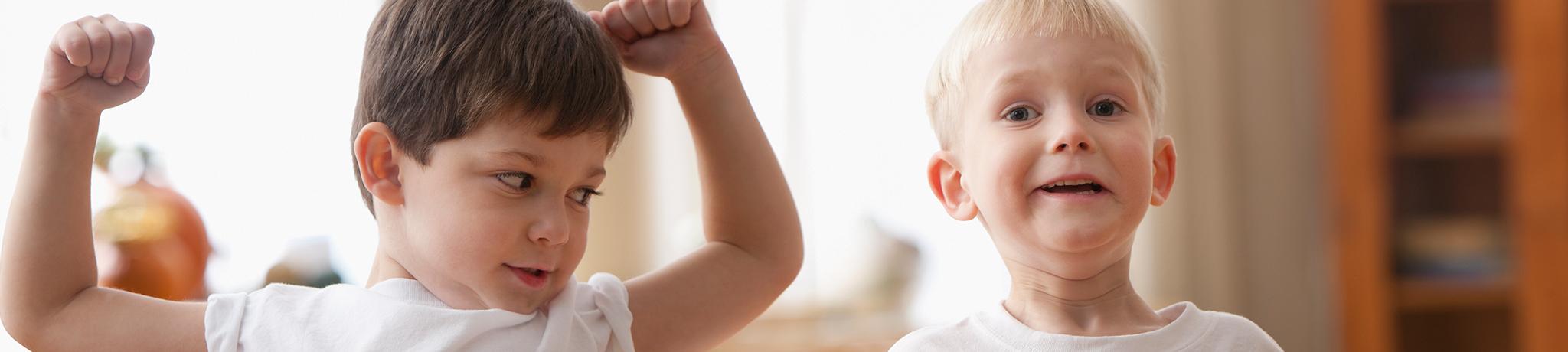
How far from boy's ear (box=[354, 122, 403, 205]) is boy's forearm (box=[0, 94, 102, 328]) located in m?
0.19

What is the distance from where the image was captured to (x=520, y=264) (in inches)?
34.5

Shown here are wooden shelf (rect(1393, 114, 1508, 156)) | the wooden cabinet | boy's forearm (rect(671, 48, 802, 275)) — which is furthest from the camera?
wooden shelf (rect(1393, 114, 1508, 156))

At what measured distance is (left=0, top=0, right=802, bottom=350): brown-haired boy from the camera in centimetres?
86

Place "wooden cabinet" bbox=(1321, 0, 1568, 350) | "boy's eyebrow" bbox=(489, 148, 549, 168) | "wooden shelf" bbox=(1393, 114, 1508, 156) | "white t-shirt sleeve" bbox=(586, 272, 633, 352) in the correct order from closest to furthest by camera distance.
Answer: "boy's eyebrow" bbox=(489, 148, 549, 168), "white t-shirt sleeve" bbox=(586, 272, 633, 352), "wooden cabinet" bbox=(1321, 0, 1568, 350), "wooden shelf" bbox=(1393, 114, 1508, 156)

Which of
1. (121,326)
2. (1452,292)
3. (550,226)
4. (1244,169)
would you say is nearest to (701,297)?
(550,226)

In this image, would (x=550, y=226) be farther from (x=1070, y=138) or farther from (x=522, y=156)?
(x=1070, y=138)

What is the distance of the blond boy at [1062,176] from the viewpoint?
92cm

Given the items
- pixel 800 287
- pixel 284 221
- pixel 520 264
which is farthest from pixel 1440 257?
pixel 520 264

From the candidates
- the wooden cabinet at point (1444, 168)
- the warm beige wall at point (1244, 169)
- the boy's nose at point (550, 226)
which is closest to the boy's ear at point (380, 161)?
the boy's nose at point (550, 226)

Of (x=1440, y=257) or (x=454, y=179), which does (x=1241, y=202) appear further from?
(x=454, y=179)

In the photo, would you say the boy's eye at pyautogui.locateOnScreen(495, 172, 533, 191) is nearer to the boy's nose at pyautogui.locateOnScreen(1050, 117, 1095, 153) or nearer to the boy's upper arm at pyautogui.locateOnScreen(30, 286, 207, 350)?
the boy's upper arm at pyautogui.locateOnScreen(30, 286, 207, 350)

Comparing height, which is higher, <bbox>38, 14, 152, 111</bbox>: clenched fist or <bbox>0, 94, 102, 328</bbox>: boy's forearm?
<bbox>38, 14, 152, 111</bbox>: clenched fist

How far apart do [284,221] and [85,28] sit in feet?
4.81

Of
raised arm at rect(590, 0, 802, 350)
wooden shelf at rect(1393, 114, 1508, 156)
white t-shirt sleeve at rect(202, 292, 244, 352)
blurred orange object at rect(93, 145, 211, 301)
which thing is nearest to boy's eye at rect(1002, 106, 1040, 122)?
raised arm at rect(590, 0, 802, 350)
